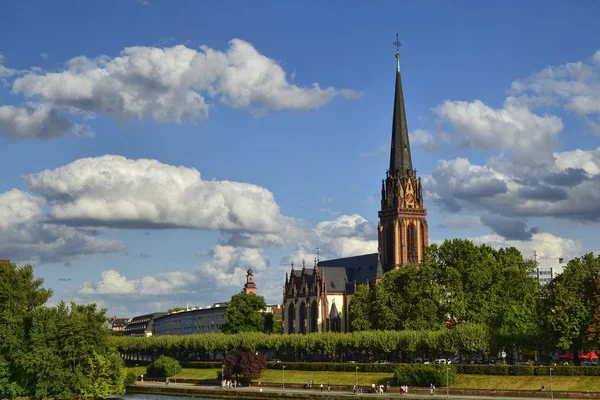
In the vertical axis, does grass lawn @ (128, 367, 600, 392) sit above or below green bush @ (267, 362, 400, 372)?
below

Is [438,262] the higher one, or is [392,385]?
[438,262]

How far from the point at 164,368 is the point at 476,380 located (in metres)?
62.1

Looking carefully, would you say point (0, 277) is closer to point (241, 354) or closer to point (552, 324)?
point (241, 354)

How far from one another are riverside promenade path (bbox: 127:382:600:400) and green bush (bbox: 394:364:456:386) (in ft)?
4.74

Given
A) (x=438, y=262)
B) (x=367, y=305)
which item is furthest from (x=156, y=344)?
(x=438, y=262)

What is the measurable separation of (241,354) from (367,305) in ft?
114

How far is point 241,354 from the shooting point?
14612 centimetres

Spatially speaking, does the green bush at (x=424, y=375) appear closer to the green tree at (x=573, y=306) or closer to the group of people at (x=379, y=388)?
the group of people at (x=379, y=388)

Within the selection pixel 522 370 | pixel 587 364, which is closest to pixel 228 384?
pixel 522 370

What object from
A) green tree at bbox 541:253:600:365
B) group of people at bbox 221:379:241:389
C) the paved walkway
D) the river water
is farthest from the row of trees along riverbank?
group of people at bbox 221:379:241:389

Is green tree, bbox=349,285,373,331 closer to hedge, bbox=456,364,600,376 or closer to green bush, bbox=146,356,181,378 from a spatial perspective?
green bush, bbox=146,356,181,378

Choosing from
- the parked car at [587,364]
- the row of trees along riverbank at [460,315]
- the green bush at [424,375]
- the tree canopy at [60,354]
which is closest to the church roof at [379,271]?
the row of trees along riverbank at [460,315]

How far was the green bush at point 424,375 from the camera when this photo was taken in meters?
123

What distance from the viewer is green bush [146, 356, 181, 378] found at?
538 feet
